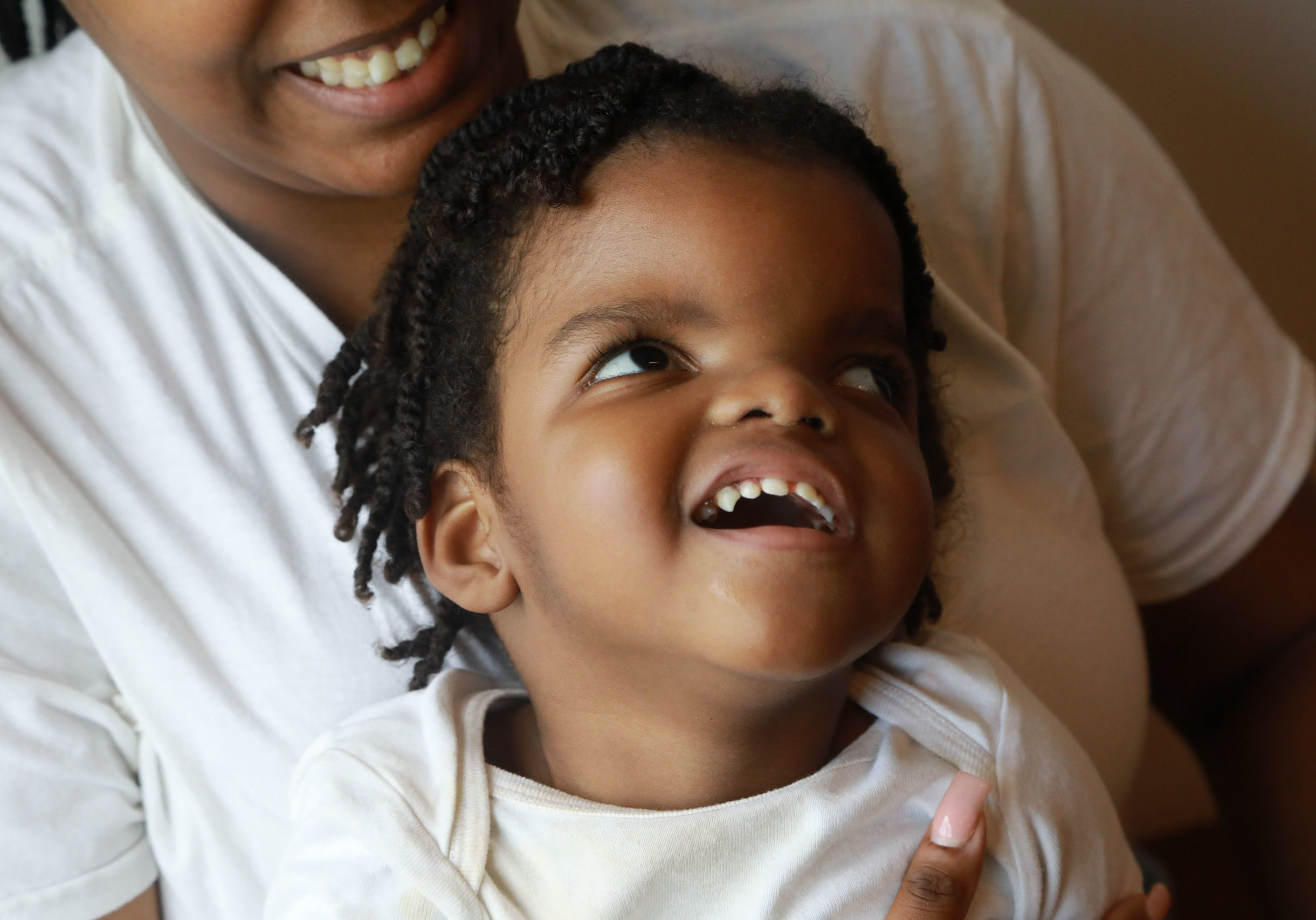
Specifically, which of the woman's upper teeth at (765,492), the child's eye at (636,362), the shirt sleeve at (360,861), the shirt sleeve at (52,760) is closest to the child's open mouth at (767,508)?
the woman's upper teeth at (765,492)

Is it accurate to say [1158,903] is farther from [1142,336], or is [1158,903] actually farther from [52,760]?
[52,760]

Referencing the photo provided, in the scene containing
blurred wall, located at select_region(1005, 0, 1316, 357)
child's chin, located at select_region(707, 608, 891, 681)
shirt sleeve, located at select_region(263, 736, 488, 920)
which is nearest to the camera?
child's chin, located at select_region(707, 608, 891, 681)

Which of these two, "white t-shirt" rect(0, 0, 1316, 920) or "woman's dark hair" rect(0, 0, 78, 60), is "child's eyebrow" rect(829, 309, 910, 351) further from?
"woman's dark hair" rect(0, 0, 78, 60)

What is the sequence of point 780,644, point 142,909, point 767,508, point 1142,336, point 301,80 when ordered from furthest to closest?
1. point 1142,336
2. point 142,909
3. point 301,80
4. point 767,508
5. point 780,644

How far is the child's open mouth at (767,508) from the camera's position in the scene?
2.65 feet

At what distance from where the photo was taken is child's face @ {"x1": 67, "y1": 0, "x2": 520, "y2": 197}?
3.09 feet

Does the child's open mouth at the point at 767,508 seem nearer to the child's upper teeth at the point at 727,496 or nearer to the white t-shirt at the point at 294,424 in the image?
the child's upper teeth at the point at 727,496

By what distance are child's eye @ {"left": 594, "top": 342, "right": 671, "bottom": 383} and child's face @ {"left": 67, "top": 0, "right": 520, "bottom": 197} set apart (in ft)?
1.00

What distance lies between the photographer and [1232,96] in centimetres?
180

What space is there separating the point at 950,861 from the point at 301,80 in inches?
32.3

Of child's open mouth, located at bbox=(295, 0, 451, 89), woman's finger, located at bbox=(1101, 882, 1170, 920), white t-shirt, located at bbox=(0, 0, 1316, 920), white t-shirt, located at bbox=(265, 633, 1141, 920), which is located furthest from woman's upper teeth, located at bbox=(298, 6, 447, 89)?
woman's finger, located at bbox=(1101, 882, 1170, 920)

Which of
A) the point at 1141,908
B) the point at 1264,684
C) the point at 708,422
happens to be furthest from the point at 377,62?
the point at 1264,684

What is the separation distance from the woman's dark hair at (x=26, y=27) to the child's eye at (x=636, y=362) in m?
0.82

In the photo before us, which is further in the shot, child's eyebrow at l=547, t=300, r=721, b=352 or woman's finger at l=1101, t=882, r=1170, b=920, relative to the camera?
woman's finger at l=1101, t=882, r=1170, b=920
